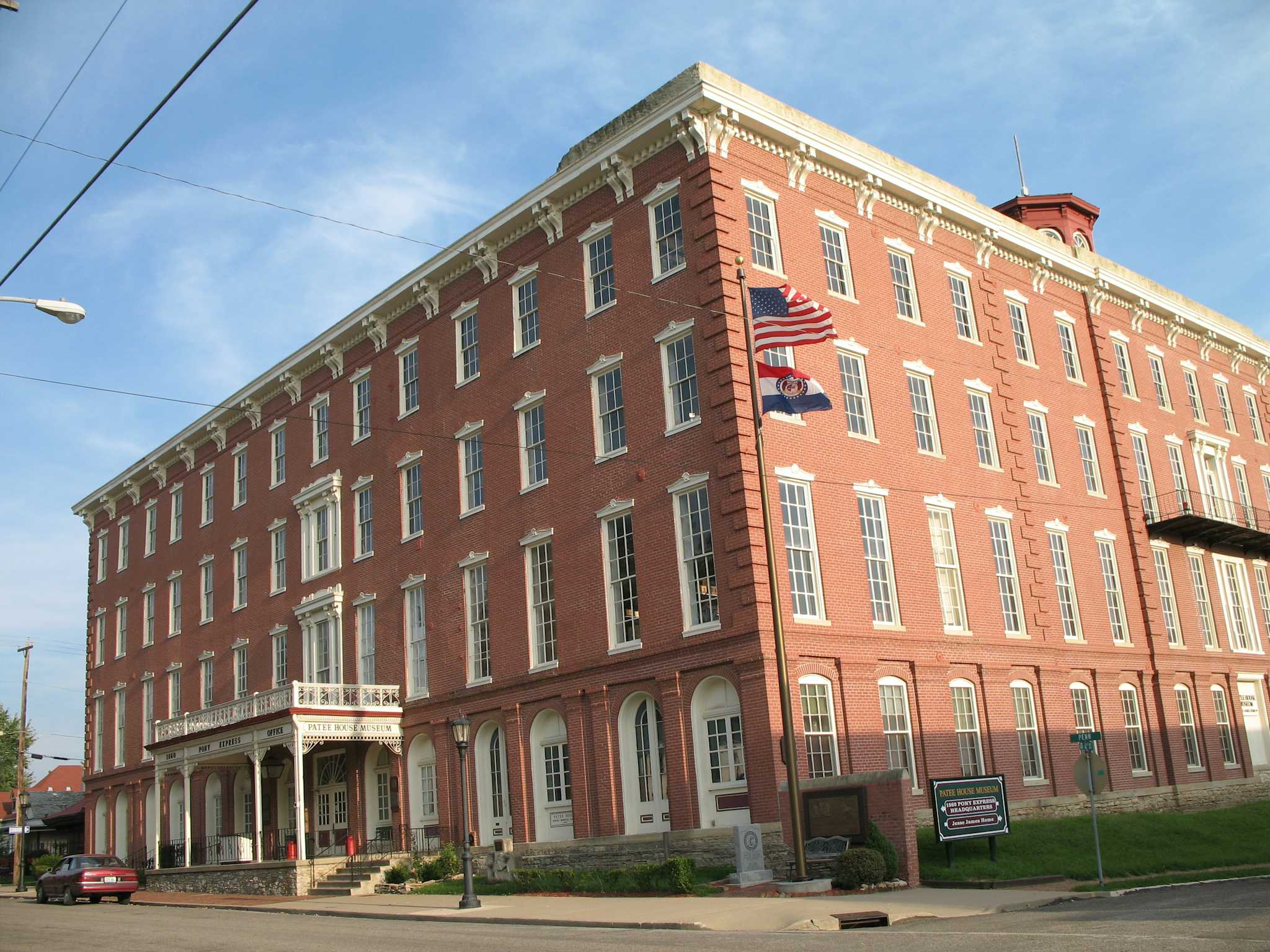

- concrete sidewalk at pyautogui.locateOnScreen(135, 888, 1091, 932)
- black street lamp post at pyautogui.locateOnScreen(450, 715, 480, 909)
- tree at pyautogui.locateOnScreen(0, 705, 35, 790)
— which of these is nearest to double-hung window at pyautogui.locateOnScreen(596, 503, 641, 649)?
black street lamp post at pyautogui.locateOnScreen(450, 715, 480, 909)

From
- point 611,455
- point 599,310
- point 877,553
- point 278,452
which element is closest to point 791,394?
point 877,553

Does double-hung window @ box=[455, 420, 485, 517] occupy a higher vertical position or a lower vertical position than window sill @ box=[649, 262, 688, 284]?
lower

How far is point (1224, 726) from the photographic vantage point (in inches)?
1443

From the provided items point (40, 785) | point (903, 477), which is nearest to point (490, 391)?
point (903, 477)

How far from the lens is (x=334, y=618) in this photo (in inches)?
1475

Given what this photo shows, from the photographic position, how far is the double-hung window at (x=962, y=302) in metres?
33.3

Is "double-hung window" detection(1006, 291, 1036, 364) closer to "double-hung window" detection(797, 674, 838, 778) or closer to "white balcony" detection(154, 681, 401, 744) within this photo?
"double-hung window" detection(797, 674, 838, 778)

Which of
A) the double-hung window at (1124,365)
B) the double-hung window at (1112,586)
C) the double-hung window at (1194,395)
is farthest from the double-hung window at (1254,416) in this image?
the double-hung window at (1112,586)

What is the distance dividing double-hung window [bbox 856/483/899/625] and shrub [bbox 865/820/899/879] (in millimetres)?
6402

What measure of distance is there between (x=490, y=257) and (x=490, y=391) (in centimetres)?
362

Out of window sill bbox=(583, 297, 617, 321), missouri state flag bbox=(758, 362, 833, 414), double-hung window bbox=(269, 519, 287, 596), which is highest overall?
window sill bbox=(583, 297, 617, 321)

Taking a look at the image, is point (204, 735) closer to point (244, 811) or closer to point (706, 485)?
point (244, 811)

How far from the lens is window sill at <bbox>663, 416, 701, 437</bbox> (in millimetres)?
→ 26609

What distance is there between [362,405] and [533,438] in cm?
905
